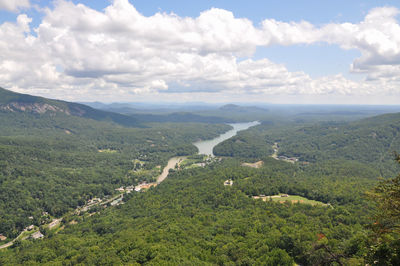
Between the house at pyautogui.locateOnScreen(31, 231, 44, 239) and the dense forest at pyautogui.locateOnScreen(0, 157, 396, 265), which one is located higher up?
the dense forest at pyautogui.locateOnScreen(0, 157, 396, 265)

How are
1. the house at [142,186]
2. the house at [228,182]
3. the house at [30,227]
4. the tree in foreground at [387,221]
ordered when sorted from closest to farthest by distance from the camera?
the tree in foreground at [387,221] → the house at [30,227] → the house at [228,182] → the house at [142,186]

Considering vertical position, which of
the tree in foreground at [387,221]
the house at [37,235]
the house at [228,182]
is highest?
the tree in foreground at [387,221]

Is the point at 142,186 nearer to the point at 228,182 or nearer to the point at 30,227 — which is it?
the point at 228,182

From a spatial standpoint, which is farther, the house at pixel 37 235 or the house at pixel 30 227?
the house at pixel 30 227

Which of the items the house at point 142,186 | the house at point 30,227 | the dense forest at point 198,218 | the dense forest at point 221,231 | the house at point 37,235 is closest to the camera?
the dense forest at point 198,218

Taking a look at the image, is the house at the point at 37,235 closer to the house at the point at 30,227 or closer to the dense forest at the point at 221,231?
the house at the point at 30,227

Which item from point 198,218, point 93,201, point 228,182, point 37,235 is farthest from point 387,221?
point 93,201

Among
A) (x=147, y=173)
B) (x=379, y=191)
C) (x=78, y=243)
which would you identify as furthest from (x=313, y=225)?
(x=147, y=173)

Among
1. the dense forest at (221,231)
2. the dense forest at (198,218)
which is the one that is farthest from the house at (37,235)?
the dense forest at (221,231)

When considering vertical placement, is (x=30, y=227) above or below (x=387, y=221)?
below

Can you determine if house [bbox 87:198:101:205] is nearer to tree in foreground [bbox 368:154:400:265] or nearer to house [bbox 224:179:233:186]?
house [bbox 224:179:233:186]

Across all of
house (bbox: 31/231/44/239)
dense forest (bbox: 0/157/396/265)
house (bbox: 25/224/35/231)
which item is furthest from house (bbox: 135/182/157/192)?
house (bbox: 31/231/44/239)

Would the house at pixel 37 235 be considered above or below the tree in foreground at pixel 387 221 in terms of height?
below
